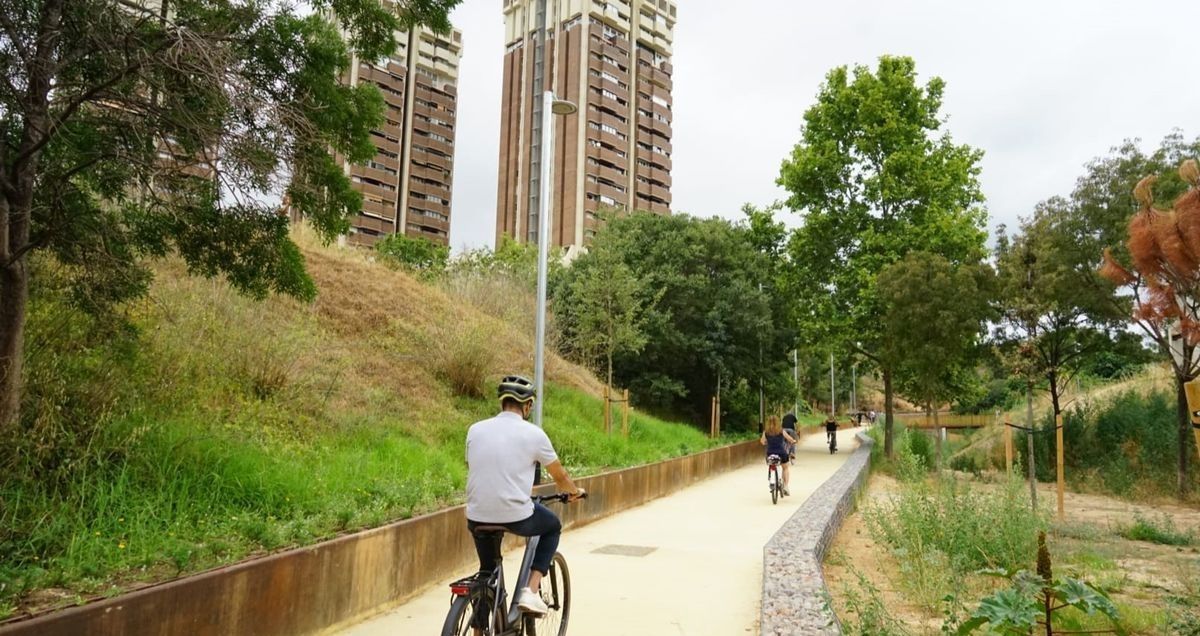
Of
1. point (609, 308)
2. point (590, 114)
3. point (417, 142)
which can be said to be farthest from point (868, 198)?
point (417, 142)

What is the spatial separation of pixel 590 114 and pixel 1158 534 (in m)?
71.0

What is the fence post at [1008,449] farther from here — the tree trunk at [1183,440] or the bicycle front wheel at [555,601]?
the bicycle front wheel at [555,601]

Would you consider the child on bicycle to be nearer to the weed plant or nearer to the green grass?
the weed plant

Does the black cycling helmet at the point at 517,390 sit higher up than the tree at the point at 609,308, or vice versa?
the tree at the point at 609,308

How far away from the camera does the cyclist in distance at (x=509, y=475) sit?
4168mm

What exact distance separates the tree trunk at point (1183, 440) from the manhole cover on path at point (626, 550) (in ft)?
41.5

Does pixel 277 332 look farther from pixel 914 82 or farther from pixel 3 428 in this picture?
pixel 914 82

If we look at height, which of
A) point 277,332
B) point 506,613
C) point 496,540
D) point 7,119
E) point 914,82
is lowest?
point 506,613

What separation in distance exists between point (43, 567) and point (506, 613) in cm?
254

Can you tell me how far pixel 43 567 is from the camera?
4137 mm

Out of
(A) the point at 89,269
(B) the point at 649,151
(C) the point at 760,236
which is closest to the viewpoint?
(A) the point at 89,269

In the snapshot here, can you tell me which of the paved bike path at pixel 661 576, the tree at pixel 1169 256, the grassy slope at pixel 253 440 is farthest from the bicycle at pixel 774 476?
the tree at pixel 1169 256

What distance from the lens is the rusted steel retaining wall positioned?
12.1ft

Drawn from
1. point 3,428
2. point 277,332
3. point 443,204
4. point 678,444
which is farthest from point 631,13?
point 3,428
